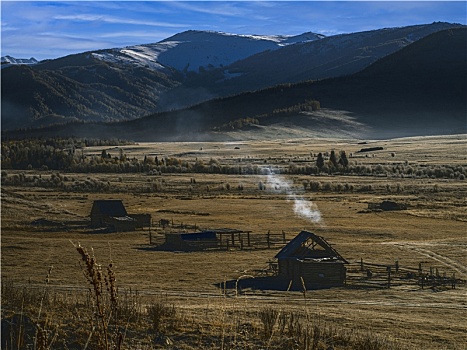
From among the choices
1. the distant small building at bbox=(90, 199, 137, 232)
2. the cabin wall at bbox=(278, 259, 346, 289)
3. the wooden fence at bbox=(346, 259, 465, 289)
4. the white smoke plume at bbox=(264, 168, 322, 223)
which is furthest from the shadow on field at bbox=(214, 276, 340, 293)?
the white smoke plume at bbox=(264, 168, 322, 223)

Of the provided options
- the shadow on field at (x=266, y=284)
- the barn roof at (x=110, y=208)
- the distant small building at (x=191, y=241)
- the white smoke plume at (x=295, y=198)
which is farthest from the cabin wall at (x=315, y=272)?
the white smoke plume at (x=295, y=198)

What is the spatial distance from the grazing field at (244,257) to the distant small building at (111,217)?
1286 mm

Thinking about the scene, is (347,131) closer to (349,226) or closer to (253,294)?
(349,226)

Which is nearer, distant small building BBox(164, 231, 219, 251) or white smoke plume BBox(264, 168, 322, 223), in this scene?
distant small building BBox(164, 231, 219, 251)

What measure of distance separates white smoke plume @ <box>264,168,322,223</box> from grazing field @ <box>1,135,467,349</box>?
0.82 ft

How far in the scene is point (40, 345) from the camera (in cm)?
453

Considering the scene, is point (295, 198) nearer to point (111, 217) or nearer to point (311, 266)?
point (111, 217)

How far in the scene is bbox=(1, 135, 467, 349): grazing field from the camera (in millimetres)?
12930

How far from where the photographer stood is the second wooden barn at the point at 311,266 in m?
30.8

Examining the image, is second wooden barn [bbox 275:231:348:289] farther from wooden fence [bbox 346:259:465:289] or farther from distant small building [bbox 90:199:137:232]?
distant small building [bbox 90:199:137:232]

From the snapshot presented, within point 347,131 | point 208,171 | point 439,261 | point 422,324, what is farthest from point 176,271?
point 347,131

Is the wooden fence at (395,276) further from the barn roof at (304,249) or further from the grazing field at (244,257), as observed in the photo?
the barn roof at (304,249)

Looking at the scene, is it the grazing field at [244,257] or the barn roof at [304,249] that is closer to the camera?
the grazing field at [244,257]

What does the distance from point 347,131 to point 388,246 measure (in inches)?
5299
